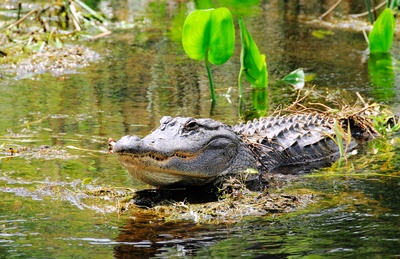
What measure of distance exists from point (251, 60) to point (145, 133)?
5.79 ft

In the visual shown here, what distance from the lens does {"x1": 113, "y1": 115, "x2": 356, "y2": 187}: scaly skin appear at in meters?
4.73

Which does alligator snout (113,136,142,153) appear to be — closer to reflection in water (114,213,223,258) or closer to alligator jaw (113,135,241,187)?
alligator jaw (113,135,241,187)

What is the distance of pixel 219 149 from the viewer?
5250mm

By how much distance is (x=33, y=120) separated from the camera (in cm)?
687

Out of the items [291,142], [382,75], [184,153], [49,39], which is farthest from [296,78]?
[184,153]

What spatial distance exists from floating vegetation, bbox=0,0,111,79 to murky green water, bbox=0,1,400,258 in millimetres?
318

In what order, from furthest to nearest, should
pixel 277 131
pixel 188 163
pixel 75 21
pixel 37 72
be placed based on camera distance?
pixel 75 21
pixel 37 72
pixel 277 131
pixel 188 163

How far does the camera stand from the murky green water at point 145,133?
3896mm

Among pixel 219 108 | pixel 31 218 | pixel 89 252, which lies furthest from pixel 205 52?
pixel 89 252

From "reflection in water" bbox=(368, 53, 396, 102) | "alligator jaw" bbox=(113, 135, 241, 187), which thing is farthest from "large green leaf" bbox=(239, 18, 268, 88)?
"alligator jaw" bbox=(113, 135, 241, 187)

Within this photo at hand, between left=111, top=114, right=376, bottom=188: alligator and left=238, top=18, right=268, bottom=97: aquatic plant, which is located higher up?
left=238, top=18, right=268, bottom=97: aquatic plant

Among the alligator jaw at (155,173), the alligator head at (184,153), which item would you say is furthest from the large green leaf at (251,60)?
the alligator jaw at (155,173)

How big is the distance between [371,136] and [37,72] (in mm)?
4365

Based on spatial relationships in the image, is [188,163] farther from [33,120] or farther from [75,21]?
[75,21]
